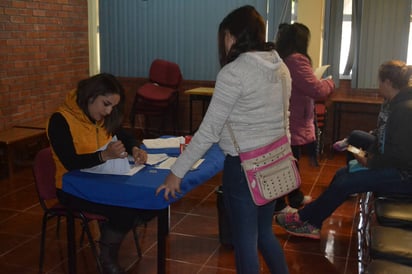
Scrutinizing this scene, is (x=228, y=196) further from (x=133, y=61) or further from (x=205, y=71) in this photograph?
(x=133, y=61)

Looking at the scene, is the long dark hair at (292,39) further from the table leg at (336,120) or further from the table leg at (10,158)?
the table leg at (10,158)

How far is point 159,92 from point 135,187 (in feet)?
13.5

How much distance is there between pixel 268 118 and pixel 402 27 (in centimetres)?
392

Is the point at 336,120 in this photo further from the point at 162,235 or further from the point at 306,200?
the point at 162,235

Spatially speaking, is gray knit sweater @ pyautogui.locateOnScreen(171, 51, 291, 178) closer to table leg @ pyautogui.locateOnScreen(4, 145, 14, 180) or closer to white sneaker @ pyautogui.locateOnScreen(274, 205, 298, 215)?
Answer: white sneaker @ pyautogui.locateOnScreen(274, 205, 298, 215)

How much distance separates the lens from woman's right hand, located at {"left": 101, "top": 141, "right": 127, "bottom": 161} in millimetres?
2385

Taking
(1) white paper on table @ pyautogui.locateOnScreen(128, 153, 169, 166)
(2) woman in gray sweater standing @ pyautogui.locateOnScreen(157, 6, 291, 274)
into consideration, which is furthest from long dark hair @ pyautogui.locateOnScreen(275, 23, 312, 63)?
(2) woman in gray sweater standing @ pyautogui.locateOnScreen(157, 6, 291, 274)

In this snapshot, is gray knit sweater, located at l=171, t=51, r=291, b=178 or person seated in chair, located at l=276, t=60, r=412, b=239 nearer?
gray knit sweater, located at l=171, t=51, r=291, b=178

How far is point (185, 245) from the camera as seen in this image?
3318 millimetres

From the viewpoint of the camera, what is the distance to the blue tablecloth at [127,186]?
2.21 metres

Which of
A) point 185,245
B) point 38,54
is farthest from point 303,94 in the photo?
point 38,54

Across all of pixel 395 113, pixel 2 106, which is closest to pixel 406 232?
pixel 395 113

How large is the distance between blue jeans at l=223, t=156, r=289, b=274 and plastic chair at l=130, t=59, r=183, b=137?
4119mm

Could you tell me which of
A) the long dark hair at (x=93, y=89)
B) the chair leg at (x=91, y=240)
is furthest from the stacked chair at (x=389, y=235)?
the long dark hair at (x=93, y=89)
